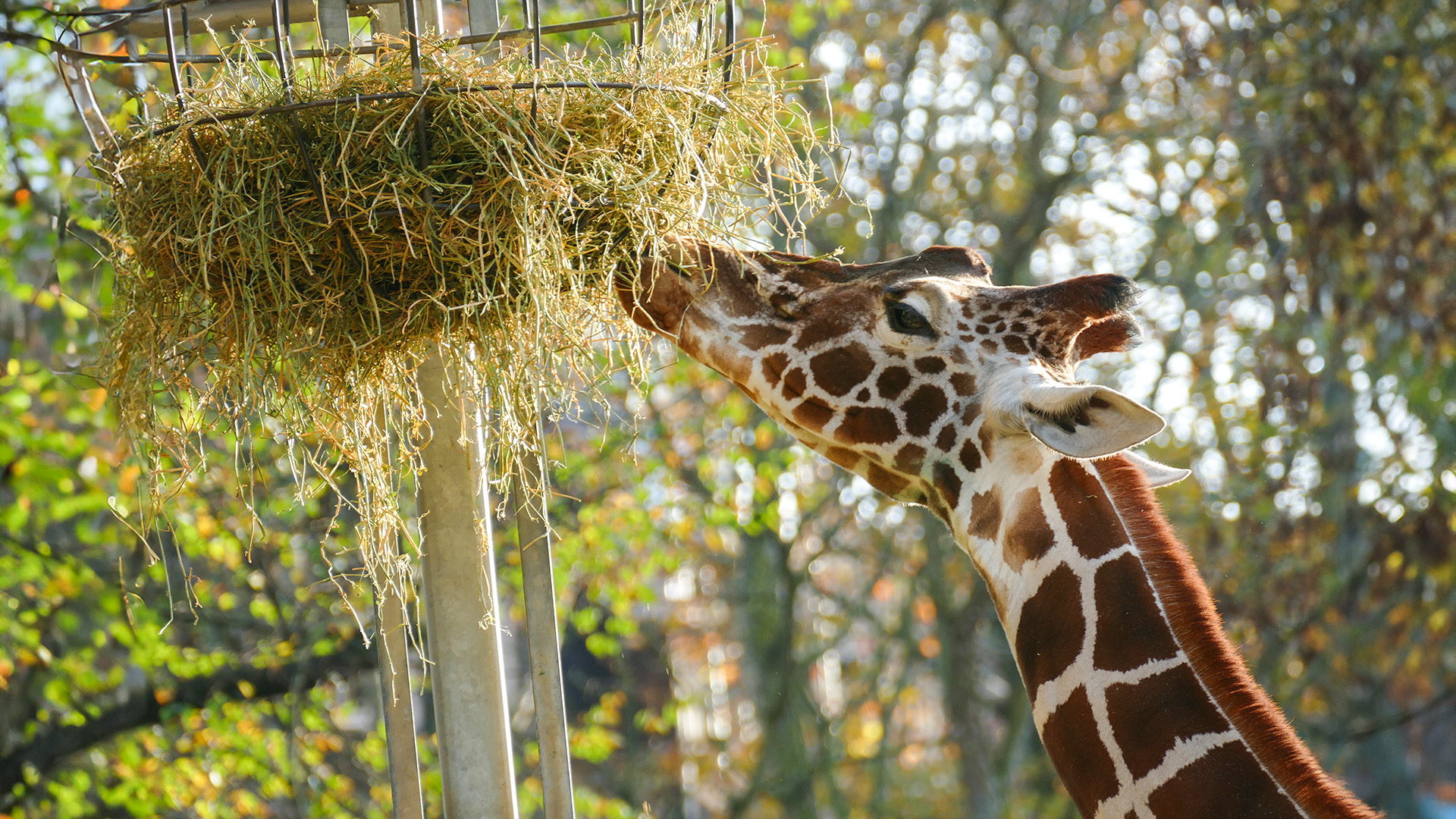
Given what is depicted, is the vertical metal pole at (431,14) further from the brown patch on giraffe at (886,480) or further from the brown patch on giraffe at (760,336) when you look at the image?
the brown patch on giraffe at (886,480)

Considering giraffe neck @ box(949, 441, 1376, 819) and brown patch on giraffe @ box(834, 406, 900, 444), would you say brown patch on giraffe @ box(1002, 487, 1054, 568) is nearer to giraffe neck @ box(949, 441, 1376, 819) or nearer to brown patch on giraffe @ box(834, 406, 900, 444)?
giraffe neck @ box(949, 441, 1376, 819)

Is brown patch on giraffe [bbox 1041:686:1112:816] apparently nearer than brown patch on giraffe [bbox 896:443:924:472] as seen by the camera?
Yes

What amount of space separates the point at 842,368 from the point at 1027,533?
0.42 m

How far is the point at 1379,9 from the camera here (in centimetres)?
675

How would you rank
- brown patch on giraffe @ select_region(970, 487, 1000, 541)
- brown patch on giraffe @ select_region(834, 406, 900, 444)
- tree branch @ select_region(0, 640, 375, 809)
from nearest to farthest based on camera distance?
brown patch on giraffe @ select_region(970, 487, 1000, 541), brown patch on giraffe @ select_region(834, 406, 900, 444), tree branch @ select_region(0, 640, 375, 809)

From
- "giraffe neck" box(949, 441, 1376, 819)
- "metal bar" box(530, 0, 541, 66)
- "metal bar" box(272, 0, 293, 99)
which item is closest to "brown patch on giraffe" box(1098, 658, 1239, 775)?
"giraffe neck" box(949, 441, 1376, 819)

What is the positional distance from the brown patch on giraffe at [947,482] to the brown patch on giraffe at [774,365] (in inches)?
12.3

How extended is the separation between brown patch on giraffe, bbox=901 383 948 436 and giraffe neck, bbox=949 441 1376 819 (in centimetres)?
10

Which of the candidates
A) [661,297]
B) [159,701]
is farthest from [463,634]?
[159,701]

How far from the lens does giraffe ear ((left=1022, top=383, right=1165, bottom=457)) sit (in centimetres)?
153

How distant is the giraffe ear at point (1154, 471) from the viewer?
6.34ft

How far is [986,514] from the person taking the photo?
73.3 inches

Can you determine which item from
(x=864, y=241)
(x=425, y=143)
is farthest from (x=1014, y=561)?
(x=864, y=241)

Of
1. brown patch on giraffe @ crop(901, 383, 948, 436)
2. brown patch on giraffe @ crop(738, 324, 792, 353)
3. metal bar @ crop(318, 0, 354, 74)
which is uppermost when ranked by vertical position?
metal bar @ crop(318, 0, 354, 74)
